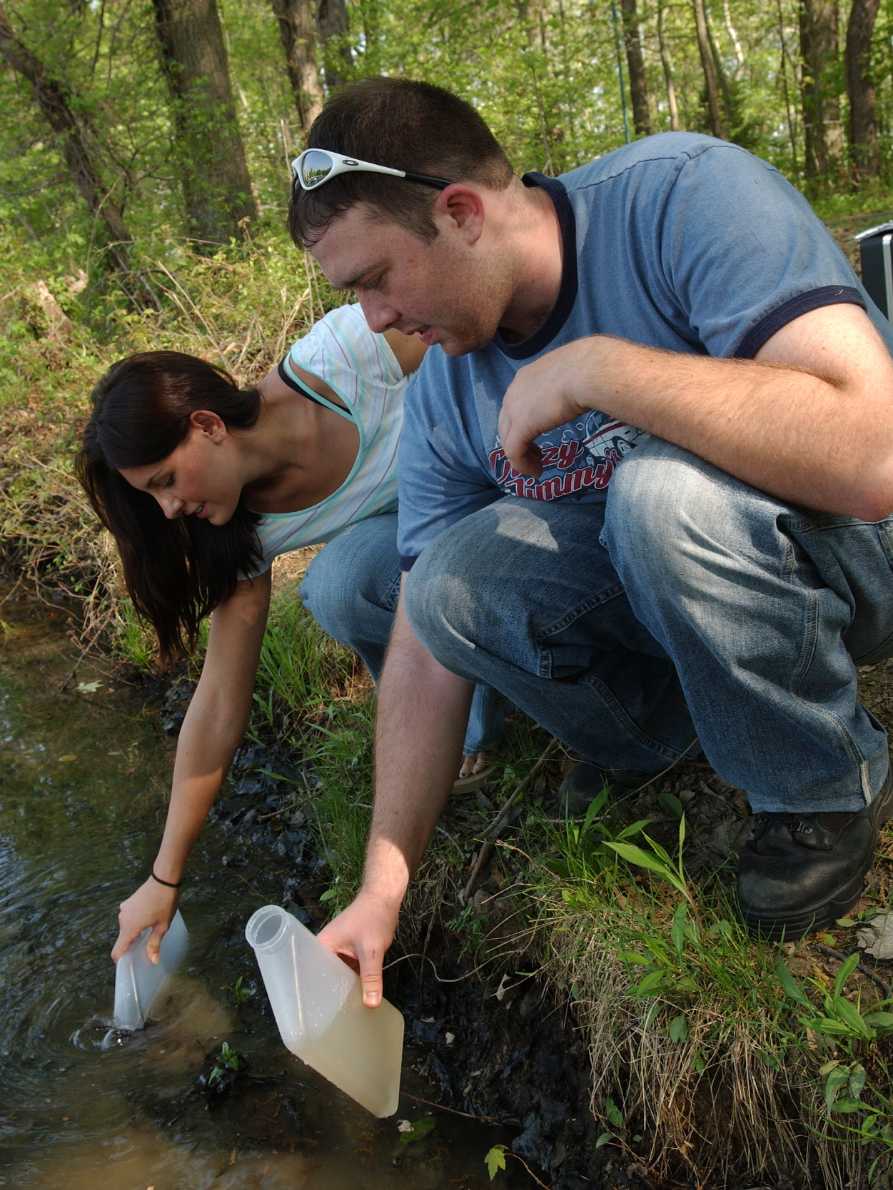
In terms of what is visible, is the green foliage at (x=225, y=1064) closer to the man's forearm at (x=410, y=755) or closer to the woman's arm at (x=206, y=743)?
the woman's arm at (x=206, y=743)

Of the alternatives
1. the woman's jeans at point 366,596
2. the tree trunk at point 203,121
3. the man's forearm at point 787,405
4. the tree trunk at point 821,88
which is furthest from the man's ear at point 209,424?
the tree trunk at point 821,88

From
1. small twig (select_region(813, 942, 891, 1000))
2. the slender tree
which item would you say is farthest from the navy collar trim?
the slender tree

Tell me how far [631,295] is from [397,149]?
1.49 feet

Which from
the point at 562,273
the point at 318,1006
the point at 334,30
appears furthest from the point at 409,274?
the point at 334,30

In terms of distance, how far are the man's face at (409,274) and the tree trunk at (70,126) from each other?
6944 millimetres

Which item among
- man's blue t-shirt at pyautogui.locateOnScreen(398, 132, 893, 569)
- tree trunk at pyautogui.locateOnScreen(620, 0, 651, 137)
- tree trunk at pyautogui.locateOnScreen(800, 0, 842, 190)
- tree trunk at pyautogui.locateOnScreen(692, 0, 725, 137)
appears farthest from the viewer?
tree trunk at pyautogui.locateOnScreen(620, 0, 651, 137)

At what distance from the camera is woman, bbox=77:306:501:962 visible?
7.95 ft

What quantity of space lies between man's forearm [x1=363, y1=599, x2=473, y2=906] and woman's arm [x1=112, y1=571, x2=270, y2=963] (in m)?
0.55

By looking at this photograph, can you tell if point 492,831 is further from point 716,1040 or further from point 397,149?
point 397,149

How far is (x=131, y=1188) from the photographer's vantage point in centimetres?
205

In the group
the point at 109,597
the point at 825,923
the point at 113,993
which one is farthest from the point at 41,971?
the point at 109,597

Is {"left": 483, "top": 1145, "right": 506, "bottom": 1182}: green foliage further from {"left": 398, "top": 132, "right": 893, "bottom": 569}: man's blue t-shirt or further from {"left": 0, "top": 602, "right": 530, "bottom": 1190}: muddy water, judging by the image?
{"left": 398, "top": 132, "right": 893, "bottom": 569}: man's blue t-shirt

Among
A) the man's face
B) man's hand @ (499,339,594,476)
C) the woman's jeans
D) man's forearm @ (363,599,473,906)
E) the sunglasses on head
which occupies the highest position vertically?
the sunglasses on head

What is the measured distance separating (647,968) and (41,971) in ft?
5.45
